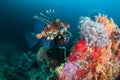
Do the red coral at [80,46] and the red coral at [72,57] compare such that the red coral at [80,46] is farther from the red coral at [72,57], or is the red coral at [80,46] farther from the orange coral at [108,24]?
the orange coral at [108,24]

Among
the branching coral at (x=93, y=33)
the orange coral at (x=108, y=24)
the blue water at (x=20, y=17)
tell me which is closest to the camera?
the branching coral at (x=93, y=33)

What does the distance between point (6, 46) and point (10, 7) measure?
589cm

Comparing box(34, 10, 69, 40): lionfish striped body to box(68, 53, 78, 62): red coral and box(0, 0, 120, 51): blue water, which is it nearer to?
box(68, 53, 78, 62): red coral

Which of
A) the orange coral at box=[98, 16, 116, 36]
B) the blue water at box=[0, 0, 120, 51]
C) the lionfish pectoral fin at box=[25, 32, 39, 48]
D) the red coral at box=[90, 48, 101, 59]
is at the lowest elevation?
the red coral at box=[90, 48, 101, 59]

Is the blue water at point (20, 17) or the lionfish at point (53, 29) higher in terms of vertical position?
the blue water at point (20, 17)

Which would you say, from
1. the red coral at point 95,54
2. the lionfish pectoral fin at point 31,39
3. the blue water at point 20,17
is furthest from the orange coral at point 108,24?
the blue water at point 20,17

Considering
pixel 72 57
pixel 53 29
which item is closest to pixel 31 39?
pixel 53 29

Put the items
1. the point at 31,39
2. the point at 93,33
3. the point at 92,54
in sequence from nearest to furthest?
1. the point at 93,33
2. the point at 92,54
3. the point at 31,39

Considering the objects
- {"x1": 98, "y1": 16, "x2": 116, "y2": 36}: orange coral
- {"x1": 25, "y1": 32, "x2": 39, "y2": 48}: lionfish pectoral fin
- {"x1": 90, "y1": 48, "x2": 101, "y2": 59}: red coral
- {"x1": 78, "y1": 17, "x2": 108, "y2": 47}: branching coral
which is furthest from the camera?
{"x1": 25, "y1": 32, "x2": 39, "y2": 48}: lionfish pectoral fin

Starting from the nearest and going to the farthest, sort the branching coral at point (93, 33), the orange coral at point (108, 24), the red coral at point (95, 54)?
the branching coral at point (93, 33) < the red coral at point (95, 54) < the orange coral at point (108, 24)

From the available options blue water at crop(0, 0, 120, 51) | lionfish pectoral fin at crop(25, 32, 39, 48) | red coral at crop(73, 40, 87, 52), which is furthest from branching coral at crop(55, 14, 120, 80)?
blue water at crop(0, 0, 120, 51)

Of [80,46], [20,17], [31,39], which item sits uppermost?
[20,17]

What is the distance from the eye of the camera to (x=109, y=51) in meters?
3.88

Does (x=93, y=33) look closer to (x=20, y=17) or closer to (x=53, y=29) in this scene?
(x=53, y=29)
